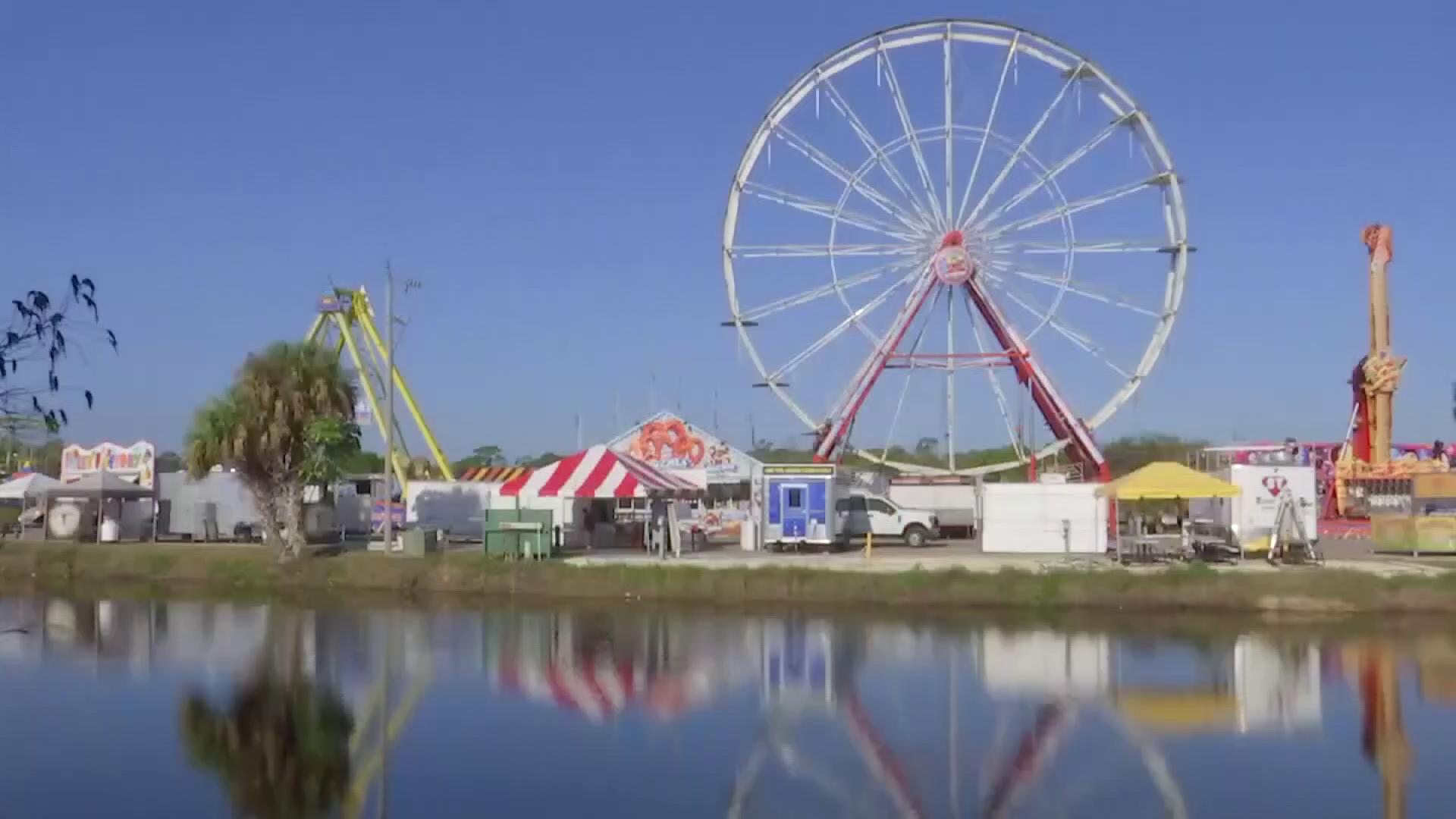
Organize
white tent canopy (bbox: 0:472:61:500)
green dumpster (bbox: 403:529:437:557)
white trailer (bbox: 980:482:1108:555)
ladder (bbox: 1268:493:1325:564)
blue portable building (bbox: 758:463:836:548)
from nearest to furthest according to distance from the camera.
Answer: ladder (bbox: 1268:493:1325:564), green dumpster (bbox: 403:529:437:557), white trailer (bbox: 980:482:1108:555), blue portable building (bbox: 758:463:836:548), white tent canopy (bbox: 0:472:61:500)

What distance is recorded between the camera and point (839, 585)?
28500mm

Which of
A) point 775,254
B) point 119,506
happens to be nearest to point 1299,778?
point 775,254

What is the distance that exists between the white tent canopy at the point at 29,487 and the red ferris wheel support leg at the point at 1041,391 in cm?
2971

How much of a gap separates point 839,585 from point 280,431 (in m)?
14.9

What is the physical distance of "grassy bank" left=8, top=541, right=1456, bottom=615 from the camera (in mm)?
26828

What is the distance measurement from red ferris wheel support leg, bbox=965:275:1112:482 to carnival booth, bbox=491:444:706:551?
33.0ft

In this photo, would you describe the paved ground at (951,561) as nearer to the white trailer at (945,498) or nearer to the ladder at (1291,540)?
the ladder at (1291,540)

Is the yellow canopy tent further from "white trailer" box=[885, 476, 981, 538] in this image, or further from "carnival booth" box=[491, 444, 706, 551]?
"white trailer" box=[885, 476, 981, 538]

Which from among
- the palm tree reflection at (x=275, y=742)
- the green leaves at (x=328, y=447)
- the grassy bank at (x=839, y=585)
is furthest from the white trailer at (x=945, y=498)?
the palm tree reflection at (x=275, y=742)

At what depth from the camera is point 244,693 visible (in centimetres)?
1762

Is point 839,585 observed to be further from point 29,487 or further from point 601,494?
point 29,487

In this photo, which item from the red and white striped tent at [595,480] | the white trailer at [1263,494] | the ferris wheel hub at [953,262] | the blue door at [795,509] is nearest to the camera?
the white trailer at [1263,494]

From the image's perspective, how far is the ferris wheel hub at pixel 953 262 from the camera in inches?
1626

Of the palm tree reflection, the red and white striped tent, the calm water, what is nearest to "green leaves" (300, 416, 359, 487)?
the red and white striped tent
